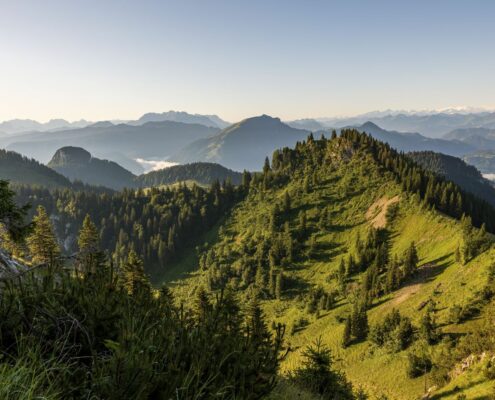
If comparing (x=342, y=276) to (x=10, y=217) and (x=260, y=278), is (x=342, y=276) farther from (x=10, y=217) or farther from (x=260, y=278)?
(x=10, y=217)

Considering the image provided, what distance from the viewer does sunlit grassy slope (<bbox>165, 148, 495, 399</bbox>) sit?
57.4m

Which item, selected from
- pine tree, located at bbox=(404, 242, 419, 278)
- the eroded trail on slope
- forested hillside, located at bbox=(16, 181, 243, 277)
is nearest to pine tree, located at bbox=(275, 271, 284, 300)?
the eroded trail on slope

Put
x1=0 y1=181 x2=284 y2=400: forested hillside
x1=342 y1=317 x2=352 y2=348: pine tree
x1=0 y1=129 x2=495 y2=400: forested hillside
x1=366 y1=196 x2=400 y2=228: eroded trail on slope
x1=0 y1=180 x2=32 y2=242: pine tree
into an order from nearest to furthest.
Result: x1=0 y1=181 x2=284 y2=400: forested hillside
x1=0 y1=129 x2=495 y2=400: forested hillside
x1=0 y1=180 x2=32 y2=242: pine tree
x1=342 y1=317 x2=352 y2=348: pine tree
x1=366 y1=196 x2=400 y2=228: eroded trail on slope

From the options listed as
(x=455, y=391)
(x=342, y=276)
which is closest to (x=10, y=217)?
(x=455, y=391)

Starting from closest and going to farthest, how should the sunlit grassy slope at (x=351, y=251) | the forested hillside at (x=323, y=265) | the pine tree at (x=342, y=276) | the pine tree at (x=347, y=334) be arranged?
the forested hillside at (x=323, y=265), the sunlit grassy slope at (x=351, y=251), the pine tree at (x=347, y=334), the pine tree at (x=342, y=276)

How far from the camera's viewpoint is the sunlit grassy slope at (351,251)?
57375 millimetres

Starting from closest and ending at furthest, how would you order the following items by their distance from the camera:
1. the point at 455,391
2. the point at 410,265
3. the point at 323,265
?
the point at 455,391, the point at 410,265, the point at 323,265

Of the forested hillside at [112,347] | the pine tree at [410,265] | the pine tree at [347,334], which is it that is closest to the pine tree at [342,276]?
the pine tree at [410,265]

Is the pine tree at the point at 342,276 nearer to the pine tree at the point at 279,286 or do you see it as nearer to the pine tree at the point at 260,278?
the pine tree at the point at 279,286

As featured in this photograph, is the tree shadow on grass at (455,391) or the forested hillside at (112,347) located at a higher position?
the forested hillside at (112,347)

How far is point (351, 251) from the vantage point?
98812mm

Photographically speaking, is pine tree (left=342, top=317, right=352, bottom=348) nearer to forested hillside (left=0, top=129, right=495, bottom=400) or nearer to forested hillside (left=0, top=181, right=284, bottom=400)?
forested hillside (left=0, top=129, right=495, bottom=400)

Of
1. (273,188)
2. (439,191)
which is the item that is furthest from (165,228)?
(439,191)

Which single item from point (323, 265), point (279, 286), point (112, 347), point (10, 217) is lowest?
point (279, 286)
